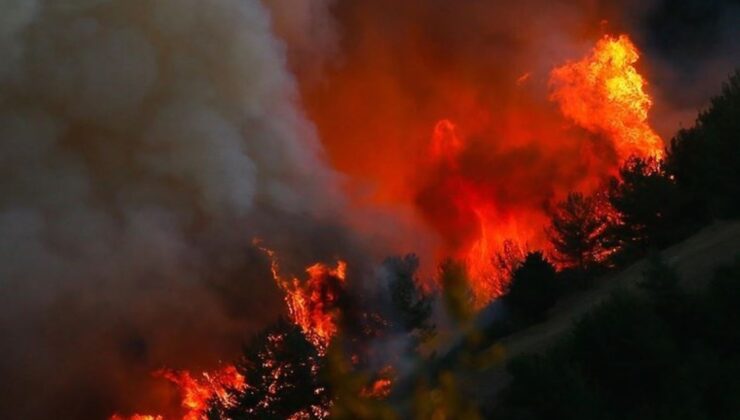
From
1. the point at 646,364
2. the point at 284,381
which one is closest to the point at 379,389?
the point at 284,381

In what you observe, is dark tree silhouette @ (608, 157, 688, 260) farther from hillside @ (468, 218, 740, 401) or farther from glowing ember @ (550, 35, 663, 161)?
glowing ember @ (550, 35, 663, 161)

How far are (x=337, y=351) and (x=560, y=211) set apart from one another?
17.4m

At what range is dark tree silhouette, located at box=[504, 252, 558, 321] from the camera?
92.4 ft

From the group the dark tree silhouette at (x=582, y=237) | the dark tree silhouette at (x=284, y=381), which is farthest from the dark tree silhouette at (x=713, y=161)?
the dark tree silhouette at (x=284, y=381)

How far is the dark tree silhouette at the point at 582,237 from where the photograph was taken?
34.1m

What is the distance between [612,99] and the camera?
50.7 meters

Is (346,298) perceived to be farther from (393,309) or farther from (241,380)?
(241,380)

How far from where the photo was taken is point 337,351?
23250mm

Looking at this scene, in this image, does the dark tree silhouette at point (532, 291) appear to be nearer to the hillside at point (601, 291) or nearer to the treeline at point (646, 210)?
the treeline at point (646, 210)

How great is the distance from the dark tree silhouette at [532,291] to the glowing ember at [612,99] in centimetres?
2045

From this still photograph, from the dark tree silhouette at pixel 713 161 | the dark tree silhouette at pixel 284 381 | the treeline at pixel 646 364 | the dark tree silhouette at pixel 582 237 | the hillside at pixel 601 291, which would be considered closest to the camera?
the treeline at pixel 646 364

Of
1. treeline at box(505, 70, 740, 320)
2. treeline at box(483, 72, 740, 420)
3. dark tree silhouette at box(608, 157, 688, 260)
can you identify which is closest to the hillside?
treeline at box(505, 70, 740, 320)

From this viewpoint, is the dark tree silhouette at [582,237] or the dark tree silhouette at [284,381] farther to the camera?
the dark tree silhouette at [582,237]

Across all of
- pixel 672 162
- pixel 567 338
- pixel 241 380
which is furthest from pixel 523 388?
pixel 672 162
